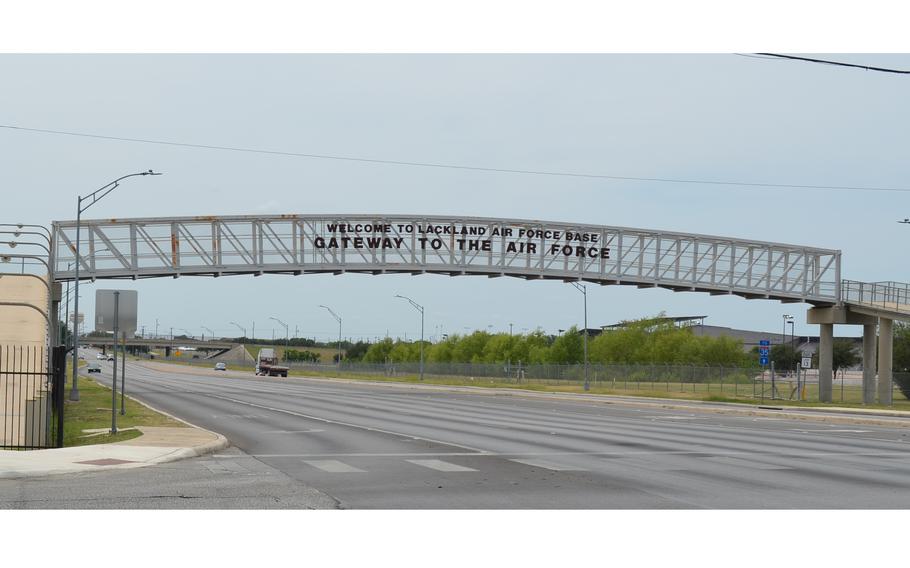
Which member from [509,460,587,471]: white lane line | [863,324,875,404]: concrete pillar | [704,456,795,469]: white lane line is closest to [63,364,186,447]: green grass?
[509,460,587,471]: white lane line

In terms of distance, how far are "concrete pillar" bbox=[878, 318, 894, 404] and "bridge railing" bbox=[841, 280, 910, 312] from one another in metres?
1.05

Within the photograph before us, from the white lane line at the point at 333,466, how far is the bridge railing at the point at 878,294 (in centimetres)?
4612

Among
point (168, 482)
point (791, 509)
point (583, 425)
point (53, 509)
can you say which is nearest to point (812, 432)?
point (583, 425)

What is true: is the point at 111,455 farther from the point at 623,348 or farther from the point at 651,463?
the point at 623,348

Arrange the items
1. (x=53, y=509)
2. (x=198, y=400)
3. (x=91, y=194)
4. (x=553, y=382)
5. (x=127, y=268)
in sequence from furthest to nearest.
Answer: (x=553, y=382) → (x=127, y=268) → (x=198, y=400) → (x=91, y=194) → (x=53, y=509)

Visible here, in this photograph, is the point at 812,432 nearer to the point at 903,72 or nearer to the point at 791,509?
the point at 903,72

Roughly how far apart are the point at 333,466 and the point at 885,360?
47.1 meters

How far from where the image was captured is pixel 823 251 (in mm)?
62562

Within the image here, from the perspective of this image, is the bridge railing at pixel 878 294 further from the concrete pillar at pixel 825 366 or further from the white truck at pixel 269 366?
the white truck at pixel 269 366

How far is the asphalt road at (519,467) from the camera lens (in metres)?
14.1

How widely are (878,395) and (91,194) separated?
4260cm

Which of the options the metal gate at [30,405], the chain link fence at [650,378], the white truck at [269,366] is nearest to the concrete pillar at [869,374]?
the chain link fence at [650,378]

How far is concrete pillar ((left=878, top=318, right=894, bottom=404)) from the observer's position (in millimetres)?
57825

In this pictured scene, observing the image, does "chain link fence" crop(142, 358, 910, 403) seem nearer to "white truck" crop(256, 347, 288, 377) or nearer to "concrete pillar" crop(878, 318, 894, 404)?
"concrete pillar" crop(878, 318, 894, 404)
